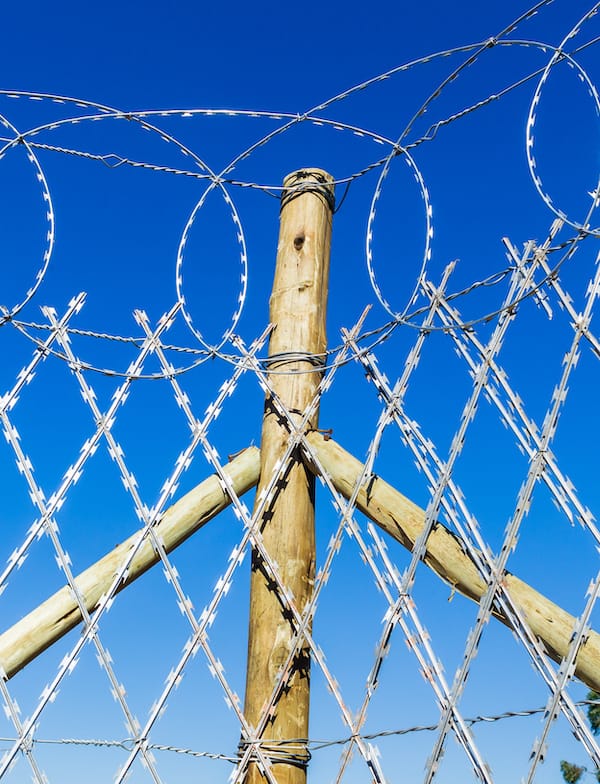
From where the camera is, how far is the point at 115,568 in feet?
11.5

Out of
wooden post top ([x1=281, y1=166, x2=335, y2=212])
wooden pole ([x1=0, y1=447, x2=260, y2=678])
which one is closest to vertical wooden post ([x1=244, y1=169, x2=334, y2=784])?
wooden post top ([x1=281, y1=166, x2=335, y2=212])

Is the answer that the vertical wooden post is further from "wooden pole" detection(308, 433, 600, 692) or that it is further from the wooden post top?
"wooden pole" detection(308, 433, 600, 692)

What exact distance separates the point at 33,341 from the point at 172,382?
614 millimetres

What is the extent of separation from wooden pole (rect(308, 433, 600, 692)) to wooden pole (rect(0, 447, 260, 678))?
34 cm

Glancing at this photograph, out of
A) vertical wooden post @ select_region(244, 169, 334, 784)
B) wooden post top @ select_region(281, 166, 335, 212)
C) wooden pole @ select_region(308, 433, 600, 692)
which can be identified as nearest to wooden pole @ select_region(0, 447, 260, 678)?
vertical wooden post @ select_region(244, 169, 334, 784)

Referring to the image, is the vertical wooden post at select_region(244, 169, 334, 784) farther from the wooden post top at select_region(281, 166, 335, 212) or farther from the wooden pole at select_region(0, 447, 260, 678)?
the wooden pole at select_region(0, 447, 260, 678)

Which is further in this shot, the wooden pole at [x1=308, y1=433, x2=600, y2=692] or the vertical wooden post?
the vertical wooden post

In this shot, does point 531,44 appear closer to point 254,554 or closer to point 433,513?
point 433,513

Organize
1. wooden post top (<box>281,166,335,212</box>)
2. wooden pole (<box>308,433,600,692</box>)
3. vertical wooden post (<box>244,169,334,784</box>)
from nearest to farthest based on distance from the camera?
wooden pole (<box>308,433,600,692</box>) → vertical wooden post (<box>244,169,334,784</box>) → wooden post top (<box>281,166,335,212</box>)

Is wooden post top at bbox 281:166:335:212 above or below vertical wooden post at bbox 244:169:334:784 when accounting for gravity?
above

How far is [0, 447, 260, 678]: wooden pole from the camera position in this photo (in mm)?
3338

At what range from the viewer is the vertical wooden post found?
3.34m

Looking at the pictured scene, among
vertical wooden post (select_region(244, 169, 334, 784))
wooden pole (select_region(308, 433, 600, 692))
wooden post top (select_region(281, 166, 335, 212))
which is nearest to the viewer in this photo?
wooden pole (select_region(308, 433, 600, 692))

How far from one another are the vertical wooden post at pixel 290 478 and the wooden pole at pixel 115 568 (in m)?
0.13
